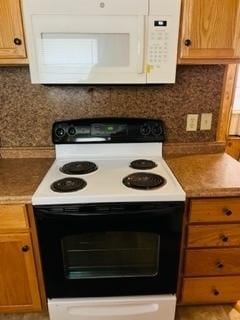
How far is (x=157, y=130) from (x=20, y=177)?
904mm

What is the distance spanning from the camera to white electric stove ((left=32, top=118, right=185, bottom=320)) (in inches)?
49.8

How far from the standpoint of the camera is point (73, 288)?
1425 mm

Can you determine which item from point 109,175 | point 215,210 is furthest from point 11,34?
point 215,210

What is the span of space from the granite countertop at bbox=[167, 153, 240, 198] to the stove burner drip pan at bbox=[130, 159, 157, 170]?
113 mm

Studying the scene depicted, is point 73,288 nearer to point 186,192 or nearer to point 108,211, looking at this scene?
point 108,211

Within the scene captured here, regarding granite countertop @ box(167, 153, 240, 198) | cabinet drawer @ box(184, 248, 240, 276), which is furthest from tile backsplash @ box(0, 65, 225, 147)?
cabinet drawer @ box(184, 248, 240, 276)

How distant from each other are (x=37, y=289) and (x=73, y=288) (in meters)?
0.23

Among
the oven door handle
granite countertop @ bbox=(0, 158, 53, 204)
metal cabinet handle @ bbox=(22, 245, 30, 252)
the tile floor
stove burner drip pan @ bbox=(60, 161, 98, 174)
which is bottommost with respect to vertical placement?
the tile floor

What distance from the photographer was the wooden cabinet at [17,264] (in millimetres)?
1323

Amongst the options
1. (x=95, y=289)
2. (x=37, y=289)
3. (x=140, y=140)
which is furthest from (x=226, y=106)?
(x=37, y=289)

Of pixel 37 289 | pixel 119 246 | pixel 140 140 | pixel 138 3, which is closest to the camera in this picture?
pixel 138 3

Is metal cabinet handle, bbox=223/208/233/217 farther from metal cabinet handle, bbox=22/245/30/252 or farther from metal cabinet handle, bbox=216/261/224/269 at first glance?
metal cabinet handle, bbox=22/245/30/252

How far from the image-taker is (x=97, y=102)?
173cm

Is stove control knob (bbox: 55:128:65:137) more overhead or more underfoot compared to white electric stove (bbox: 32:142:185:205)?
more overhead
